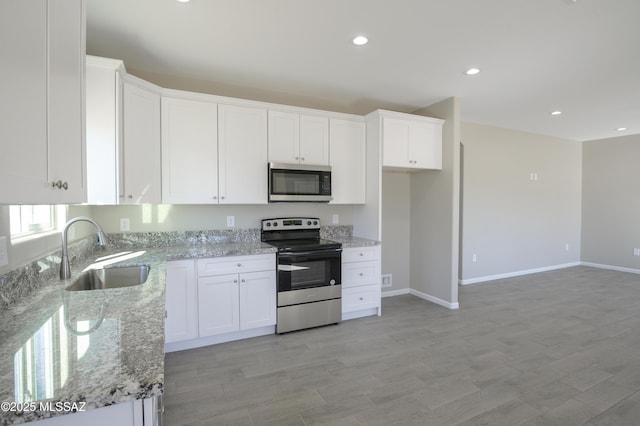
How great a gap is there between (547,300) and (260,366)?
4.04 meters

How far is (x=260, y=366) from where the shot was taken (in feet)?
8.48

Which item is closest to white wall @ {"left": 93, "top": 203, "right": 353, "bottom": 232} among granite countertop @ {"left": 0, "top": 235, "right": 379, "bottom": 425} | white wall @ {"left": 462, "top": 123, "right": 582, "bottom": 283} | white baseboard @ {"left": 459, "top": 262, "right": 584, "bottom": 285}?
granite countertop @ {"left": 0, "top": 235, "right": 379, "bottom": 425}

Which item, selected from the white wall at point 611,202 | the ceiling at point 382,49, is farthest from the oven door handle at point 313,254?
the white wall at point 611,202

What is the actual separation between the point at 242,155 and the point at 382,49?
1.65 meters

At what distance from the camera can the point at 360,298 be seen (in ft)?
11.8

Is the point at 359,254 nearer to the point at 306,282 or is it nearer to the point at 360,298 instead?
the point at 360,298

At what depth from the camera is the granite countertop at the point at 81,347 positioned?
2.50 feet

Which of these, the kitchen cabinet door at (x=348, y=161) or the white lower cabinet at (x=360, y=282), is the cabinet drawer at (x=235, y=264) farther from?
the kitchen cabinet door at (x=348, y=161)

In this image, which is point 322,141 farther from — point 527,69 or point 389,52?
point 527,69

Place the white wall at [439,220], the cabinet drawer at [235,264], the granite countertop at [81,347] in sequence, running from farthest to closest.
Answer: the white wall at [439,220]
the cabinet drawer at [235,264]
the granite countertop at [81,347]

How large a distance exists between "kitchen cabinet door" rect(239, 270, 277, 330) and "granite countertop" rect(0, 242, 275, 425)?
53.9 inches

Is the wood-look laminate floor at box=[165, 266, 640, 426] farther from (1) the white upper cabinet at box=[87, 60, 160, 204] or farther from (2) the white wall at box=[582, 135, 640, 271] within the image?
(2) the white wall at box=[582, 135, 640, 271]

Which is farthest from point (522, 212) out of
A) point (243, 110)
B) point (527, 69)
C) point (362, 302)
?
point (243, 110)

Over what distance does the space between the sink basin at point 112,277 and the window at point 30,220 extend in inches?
15.3
